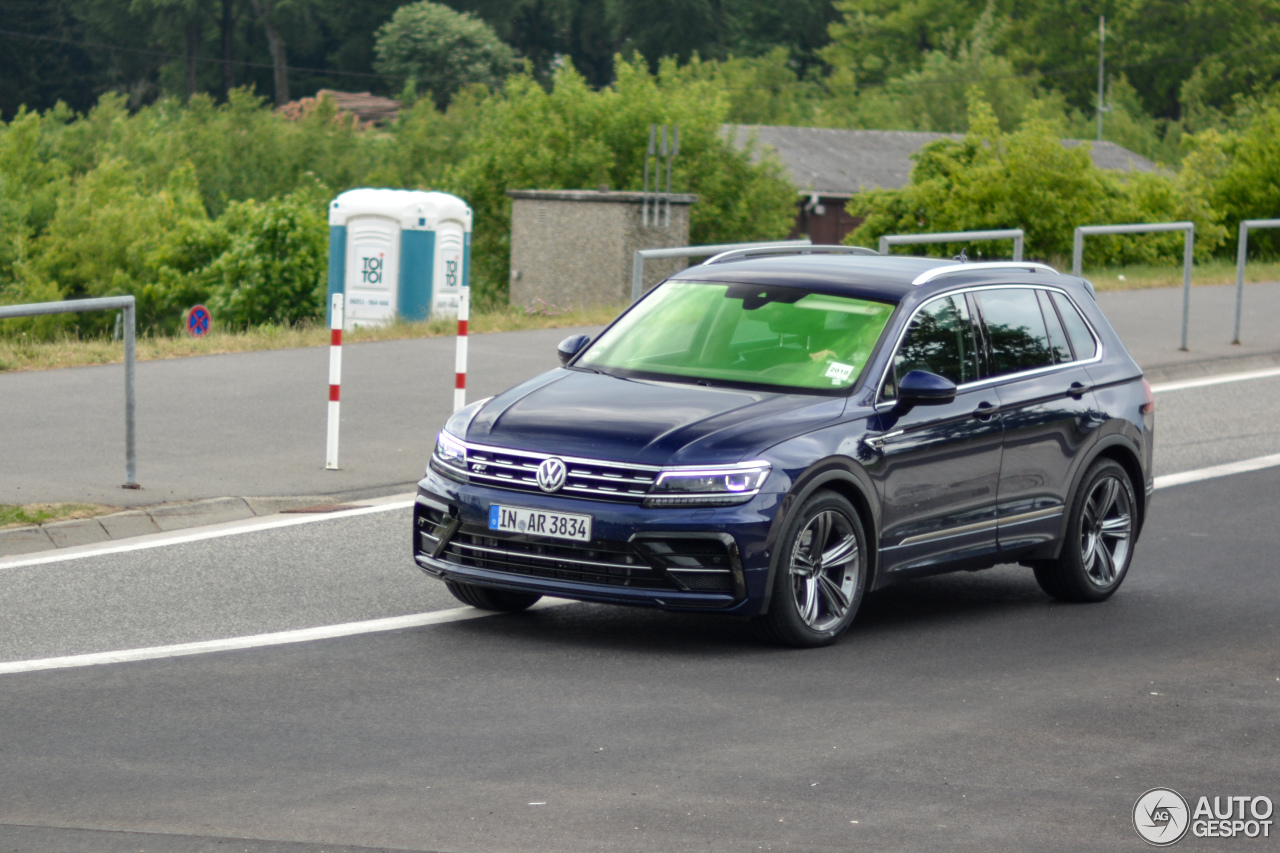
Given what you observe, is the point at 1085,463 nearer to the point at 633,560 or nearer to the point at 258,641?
the point at 633,560

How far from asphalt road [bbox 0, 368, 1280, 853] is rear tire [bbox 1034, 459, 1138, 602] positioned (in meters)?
0.20

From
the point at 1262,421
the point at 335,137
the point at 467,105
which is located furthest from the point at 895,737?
the point at 467,105

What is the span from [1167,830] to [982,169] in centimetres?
2590

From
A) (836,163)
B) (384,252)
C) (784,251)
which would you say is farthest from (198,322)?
(836,163)

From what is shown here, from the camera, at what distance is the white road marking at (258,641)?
7.21m

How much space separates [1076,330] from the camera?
9414mm

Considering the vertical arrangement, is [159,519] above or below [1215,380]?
below

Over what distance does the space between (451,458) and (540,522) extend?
58 centimetres

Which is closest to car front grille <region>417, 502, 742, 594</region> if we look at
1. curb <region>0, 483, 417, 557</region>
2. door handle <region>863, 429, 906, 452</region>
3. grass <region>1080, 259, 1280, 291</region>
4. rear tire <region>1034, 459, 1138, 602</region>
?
door handle <region>863, 429, 906, 452</region>

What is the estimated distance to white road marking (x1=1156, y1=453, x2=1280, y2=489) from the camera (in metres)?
12.8

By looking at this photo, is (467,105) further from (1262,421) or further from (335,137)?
(1262,421)

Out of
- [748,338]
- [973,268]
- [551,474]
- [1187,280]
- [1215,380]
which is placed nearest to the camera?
[551,474]

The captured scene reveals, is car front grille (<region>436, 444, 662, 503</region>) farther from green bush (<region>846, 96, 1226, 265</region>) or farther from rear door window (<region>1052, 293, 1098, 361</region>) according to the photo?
green bush (<region>846, 96, 1226, 265</region>)

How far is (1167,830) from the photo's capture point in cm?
545
